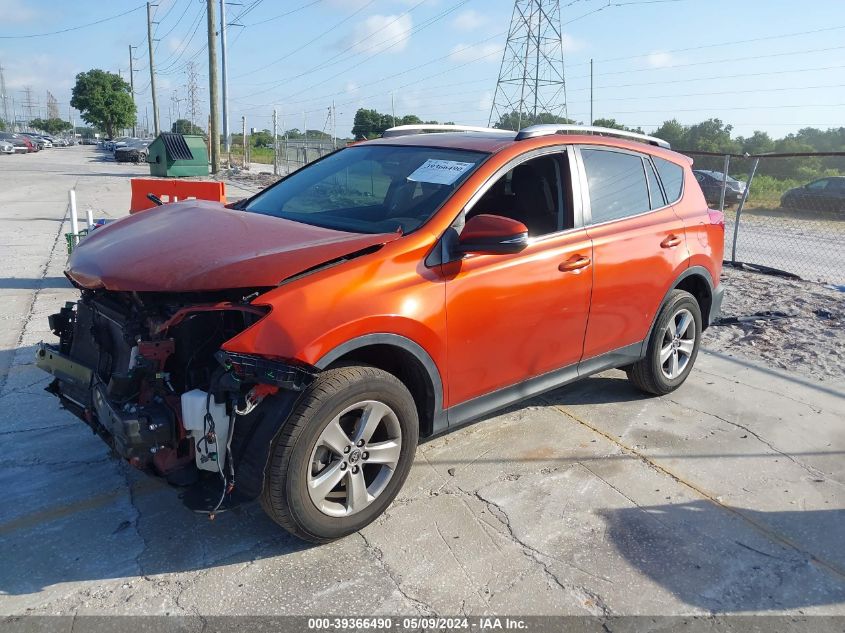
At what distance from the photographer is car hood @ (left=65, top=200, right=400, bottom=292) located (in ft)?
9.66

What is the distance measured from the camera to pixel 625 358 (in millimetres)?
4691

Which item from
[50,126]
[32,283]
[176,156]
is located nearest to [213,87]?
[176,156]

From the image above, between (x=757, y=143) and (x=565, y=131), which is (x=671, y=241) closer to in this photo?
(x=565, y=131)

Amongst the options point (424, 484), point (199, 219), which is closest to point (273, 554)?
point (424, 484)

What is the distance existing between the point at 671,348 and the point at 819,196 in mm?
17967

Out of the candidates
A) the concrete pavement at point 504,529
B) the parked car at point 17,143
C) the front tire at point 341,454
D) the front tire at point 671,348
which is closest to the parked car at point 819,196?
the front tire at point 671,348

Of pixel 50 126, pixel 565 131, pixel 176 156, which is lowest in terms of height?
pixel 176 156

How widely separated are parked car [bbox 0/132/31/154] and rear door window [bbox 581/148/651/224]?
2337 inches

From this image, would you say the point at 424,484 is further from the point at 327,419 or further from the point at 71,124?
the point at 71,124

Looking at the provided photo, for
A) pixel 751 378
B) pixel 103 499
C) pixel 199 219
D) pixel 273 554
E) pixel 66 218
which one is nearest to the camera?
pixel 273 554

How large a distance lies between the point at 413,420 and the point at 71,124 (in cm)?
16483

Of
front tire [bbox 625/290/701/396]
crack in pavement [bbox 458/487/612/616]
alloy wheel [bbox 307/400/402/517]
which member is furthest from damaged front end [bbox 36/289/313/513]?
front tire [bbox 625/290/701/396]

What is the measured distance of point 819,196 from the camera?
19.8 meters

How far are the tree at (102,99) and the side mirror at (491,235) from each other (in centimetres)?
9153
